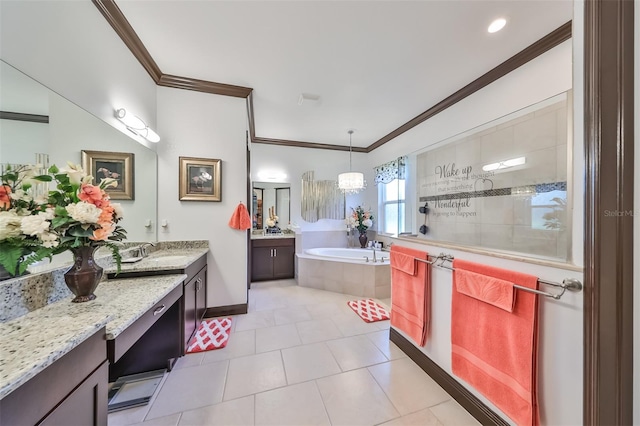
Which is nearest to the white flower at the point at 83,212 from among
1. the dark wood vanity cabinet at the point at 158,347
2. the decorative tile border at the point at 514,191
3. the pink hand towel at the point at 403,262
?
the dark wood vanity cabinet at the point at 158,347

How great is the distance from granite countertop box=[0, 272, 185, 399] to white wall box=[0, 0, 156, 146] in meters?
1.22

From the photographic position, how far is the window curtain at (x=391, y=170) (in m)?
3.76

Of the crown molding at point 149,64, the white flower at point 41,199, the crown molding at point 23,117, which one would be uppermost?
the crown molding at point 149,64

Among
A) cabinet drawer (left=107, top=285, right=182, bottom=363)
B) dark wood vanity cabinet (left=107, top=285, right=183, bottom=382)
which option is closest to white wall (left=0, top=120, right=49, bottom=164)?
cabinet drawer (left=107, top=285, right=182, bottom=363)

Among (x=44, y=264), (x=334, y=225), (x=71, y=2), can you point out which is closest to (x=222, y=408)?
(x=44, y=264)

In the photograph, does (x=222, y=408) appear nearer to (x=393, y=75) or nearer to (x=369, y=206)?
(x=393, y=75)

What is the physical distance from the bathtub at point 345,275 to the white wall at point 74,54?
9.77 ft

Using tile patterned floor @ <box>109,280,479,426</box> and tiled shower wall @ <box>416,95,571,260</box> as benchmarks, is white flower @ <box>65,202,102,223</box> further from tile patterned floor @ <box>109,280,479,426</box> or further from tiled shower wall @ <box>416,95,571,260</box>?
tiled shower wall @ <box>416,95,571,260</box>

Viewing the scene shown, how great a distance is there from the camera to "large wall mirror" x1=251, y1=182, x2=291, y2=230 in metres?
4.38

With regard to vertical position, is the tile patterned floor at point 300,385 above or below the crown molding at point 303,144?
below

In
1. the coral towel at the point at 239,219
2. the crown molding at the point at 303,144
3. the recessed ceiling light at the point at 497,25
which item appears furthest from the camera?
the crown molding at the point at 303,144

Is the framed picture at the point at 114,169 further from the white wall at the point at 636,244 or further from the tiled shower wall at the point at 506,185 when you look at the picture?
the tiled shower wall at the point at 506,185

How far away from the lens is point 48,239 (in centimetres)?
94

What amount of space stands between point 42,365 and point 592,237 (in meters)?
1.49
